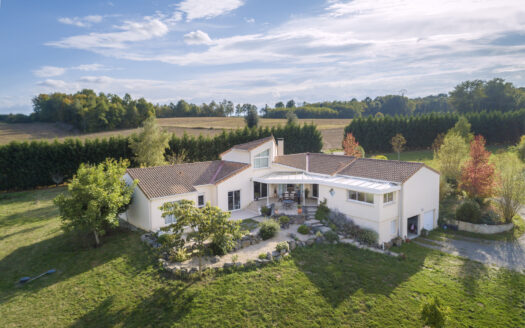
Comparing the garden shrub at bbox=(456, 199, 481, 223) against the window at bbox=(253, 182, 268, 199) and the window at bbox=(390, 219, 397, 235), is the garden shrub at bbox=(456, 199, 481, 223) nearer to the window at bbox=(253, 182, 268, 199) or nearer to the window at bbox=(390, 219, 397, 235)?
the window at bbox=(390, 219, 397, 235)

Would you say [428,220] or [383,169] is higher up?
[383,169]

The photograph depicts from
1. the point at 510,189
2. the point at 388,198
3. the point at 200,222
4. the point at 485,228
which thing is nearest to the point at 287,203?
the point at 388,198

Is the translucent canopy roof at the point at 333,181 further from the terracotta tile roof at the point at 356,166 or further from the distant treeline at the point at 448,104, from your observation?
the distant treeline at the point at 448,104

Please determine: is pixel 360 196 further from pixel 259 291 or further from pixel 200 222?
pixel 200 222

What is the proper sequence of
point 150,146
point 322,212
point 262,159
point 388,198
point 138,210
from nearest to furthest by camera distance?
point 388,198 < point 138,210 < point 322,212 < point 262,159 < point 150,146

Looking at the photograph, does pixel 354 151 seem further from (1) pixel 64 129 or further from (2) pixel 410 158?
(1) pixel 64 129

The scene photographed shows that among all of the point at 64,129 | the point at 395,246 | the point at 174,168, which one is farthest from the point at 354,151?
the point at 64,129

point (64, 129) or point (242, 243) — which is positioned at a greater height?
point (64, 129)
